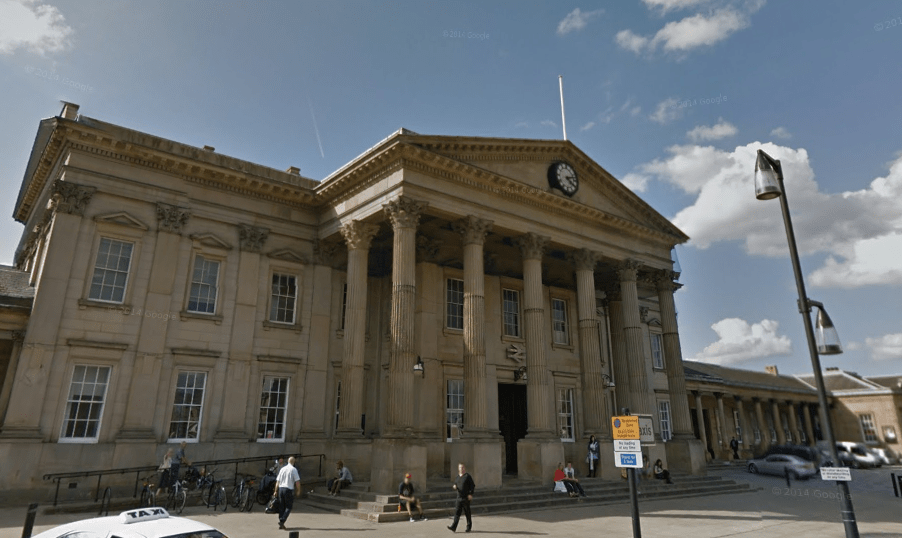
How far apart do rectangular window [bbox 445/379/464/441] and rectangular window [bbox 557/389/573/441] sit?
5264 mm

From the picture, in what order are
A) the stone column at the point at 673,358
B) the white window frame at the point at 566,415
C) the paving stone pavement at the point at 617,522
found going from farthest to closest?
the white window frame at the point at 566,415 → the stone column at the point at 673,358 → the paving stone pavement at the point at 617,522

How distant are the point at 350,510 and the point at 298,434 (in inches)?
243

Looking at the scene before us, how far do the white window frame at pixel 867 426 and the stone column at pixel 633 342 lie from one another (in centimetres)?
3711

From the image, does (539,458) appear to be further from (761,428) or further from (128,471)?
(761,428)

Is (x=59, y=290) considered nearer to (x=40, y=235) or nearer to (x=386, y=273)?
(x=40, y=235)

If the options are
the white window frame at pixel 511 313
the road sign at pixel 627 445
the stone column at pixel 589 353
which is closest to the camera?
the road sign at pixel 627 445

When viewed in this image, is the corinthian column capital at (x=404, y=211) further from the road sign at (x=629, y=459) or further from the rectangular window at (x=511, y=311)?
the road sign at (x=629, y=459)

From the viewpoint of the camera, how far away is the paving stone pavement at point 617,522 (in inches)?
488

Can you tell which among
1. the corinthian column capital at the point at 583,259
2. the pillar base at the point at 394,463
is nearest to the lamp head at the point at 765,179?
the pillar base at the point at 394,463

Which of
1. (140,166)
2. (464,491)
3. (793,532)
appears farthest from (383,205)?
(793,532)

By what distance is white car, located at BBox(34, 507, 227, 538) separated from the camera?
573 cm

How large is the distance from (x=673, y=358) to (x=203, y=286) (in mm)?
20693

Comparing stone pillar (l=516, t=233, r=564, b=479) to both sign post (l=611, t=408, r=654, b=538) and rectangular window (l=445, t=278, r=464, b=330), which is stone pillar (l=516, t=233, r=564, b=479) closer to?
rectangular window (l=445, t=278, r=464, b=330)

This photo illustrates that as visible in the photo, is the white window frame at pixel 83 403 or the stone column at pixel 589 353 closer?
the white window frame at pixel 83 403
